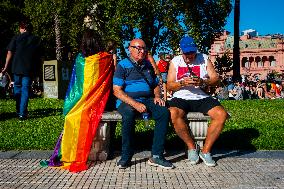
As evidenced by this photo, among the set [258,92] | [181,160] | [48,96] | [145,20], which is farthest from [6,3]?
[181,160]

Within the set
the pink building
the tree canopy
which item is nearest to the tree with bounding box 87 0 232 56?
the tree canopy

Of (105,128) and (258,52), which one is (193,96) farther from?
(258,52)

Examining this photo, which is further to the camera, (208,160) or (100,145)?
(100,145)

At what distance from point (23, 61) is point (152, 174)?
4782mm

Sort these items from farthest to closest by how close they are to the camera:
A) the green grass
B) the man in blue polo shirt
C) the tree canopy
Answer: the tree canopy
the green grass
the man in blue polo shirt

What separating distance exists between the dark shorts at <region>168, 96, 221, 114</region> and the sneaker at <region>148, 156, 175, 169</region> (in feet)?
2.40

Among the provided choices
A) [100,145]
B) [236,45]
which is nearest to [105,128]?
[100,145]

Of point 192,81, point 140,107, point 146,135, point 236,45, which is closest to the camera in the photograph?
point 140,107

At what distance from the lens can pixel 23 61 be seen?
8734mm

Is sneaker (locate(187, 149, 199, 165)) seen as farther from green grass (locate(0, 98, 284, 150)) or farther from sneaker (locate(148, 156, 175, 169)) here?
green grass (locate(0, 98, 284, 150))

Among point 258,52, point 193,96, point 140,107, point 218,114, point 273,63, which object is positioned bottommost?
point 218,114

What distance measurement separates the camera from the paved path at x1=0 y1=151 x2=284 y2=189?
4.47m

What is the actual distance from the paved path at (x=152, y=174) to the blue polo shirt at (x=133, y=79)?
836mm

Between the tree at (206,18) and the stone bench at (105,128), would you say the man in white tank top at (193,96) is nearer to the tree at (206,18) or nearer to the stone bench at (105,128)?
the stone bench at (105,128)
